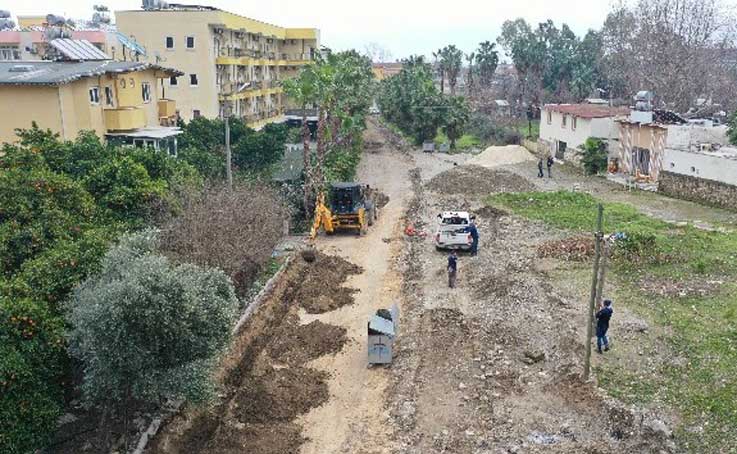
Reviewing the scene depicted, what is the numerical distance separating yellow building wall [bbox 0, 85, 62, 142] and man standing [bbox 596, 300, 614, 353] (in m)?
22.5

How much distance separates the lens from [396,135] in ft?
246

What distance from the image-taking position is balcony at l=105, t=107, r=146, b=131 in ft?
99.1

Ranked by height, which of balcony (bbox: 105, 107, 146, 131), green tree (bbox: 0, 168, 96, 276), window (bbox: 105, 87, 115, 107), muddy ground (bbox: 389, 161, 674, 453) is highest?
window (bbox: 105, 87, 115, 107)

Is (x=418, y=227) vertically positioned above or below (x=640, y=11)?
below

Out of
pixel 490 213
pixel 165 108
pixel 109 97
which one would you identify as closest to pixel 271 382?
pixel 109 97

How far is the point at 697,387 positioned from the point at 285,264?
1572cm

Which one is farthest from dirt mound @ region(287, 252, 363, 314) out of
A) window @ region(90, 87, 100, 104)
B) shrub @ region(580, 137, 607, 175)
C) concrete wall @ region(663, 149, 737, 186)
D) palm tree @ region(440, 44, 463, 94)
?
palm tree @ region(440, 44, 463, 94)

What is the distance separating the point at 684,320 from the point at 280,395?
39.3 feet

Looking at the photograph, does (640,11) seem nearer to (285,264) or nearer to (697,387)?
(285,264)

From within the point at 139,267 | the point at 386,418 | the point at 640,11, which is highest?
the point at 640,11

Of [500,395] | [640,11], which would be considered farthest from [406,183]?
[640,11]

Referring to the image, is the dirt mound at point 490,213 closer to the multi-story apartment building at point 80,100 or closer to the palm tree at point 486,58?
the multi-story apartment building at point 80,100

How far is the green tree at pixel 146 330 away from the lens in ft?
40.4

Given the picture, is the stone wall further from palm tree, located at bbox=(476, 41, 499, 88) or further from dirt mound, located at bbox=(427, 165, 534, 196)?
palm tree, located at bbox=(476, 41, 499, 88)
